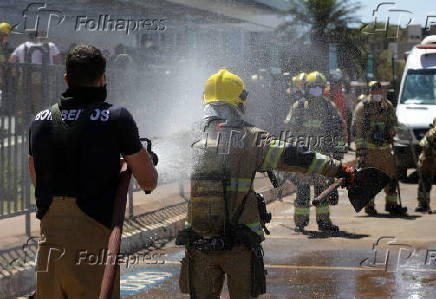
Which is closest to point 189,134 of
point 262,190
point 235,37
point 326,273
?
point 262,190

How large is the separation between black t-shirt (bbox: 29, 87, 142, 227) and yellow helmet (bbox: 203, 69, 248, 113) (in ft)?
3.41

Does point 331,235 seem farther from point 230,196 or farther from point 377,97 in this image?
point 230,196

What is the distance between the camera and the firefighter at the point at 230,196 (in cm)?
441

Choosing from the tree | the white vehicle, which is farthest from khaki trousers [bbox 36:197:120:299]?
the tree

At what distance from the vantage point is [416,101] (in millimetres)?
16641

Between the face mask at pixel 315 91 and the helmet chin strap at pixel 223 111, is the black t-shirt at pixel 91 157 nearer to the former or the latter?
the helmet chin strap at pixel 223 111

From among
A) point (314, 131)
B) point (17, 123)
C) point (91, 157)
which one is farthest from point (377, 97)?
point (91, 157)

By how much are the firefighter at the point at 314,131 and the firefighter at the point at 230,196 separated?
5519 mm

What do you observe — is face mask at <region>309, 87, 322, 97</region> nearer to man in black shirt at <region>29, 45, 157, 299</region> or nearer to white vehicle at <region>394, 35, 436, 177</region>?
white vehicle at <region>394, 35, 436, 177</region>

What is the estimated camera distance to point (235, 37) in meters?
21.2

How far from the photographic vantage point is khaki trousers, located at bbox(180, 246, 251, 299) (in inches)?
175

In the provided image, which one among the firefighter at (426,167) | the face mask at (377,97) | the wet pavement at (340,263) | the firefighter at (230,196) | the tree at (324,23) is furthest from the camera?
the tree at (324,23)

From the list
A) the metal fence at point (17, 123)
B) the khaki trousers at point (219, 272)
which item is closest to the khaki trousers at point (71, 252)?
the khaki trousers at point (219, 272)

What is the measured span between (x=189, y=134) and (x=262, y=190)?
2.75m
